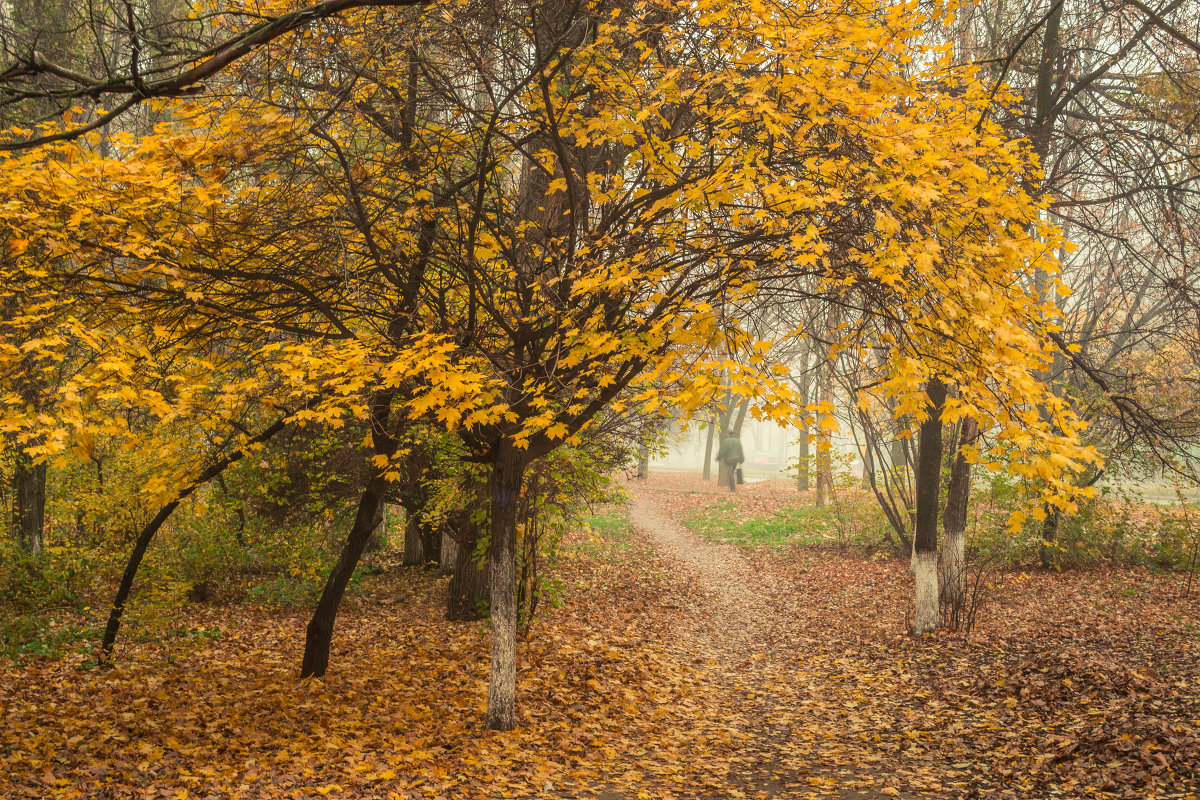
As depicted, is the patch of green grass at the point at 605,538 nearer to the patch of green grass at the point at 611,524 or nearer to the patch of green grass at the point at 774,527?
the patch of green grass at the point at 611,524

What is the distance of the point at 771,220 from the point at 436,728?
17.5 ft

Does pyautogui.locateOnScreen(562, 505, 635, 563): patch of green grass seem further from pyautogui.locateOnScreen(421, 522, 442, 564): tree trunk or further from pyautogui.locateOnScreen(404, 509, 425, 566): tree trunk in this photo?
pyautogui.locateOnScreen(404, 509, 425, 566): tree trunk

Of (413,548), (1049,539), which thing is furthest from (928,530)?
(413,548)

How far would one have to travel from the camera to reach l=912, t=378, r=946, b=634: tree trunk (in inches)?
376

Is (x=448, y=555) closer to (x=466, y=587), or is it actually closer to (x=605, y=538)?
(x=466, y=587)

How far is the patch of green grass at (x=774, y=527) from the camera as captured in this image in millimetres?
18281

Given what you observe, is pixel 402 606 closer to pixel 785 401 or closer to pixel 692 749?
pixel 692 749

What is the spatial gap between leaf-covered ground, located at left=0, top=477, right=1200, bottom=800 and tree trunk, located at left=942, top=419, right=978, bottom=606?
0.64 metres

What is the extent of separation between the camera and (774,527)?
20.0 metres

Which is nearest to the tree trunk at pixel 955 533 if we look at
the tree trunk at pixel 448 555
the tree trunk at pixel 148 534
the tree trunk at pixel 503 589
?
the tree trunk at pixel 503 589

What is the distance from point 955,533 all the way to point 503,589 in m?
6.47

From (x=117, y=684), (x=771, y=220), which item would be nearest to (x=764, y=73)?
(x=771, y=220)

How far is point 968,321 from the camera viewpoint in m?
5.05

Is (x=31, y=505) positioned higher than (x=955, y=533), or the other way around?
(x=955, y=533)
